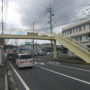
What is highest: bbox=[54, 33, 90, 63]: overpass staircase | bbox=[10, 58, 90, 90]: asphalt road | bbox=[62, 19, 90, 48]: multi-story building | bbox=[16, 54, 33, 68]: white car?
bbox=[62, 19, 90, 48]: multi-story building

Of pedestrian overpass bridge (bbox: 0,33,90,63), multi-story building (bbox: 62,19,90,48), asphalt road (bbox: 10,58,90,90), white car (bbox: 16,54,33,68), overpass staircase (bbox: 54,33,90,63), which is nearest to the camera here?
asphalt road (bbox: 10,58,90,90)

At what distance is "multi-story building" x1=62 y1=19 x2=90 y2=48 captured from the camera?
38791mm

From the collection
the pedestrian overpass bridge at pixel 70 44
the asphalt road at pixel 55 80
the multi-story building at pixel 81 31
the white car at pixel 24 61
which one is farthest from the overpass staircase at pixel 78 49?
the multi-story building at pixel 81 31

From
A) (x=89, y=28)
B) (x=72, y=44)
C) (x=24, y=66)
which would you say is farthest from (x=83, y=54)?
A: (x=89, y=28)

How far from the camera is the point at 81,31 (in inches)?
1641

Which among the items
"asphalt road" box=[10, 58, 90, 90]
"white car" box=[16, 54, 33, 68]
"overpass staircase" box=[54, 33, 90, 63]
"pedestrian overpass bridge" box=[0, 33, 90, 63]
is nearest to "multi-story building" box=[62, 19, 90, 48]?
"pedestrian overpass bridge" box=[0, 33, 90, 63]

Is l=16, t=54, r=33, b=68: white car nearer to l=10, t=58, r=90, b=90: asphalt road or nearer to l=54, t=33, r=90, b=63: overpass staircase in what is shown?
l=10, t=58, r=90, b=90: asphalt road

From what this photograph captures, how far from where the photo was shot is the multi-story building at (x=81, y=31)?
127ft

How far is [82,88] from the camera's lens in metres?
6.99

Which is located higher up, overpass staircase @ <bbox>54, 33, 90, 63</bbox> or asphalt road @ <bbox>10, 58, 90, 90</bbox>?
overpass staircase @ <bbox>54, 33, 90, 63</bbox>

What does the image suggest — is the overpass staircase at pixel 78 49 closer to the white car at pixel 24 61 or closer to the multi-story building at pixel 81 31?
the white car at pixel 24 61

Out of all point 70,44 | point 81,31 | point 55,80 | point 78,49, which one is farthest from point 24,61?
point 81,31

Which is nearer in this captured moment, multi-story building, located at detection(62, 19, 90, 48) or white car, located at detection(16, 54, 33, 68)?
white car, located at detection(16, 54, 33, 68)

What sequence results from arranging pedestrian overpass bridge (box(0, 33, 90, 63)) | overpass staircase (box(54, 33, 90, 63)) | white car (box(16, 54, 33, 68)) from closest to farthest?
white car (box(16, 54, 33, 68)) < overpass staircase (box(54, 33, 90, 63)) < pedestrian overpass bridge (box(0, 33, 90, 63))
